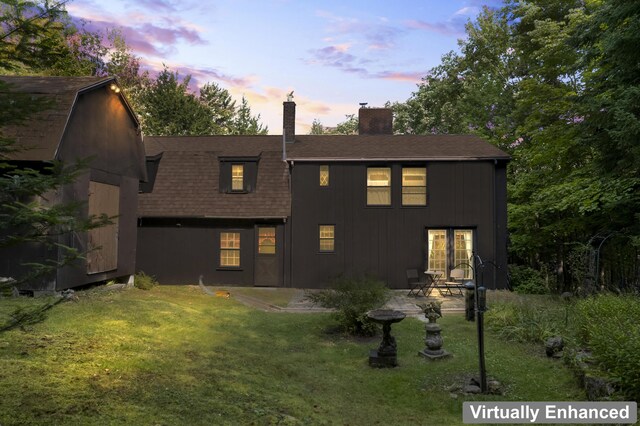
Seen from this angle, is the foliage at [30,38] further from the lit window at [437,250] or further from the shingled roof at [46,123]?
the lit window at [437,250]

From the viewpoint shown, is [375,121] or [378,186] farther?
[375,121]

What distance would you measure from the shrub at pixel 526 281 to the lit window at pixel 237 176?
13.7m

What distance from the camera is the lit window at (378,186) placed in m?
21.0

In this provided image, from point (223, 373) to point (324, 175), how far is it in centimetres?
1414

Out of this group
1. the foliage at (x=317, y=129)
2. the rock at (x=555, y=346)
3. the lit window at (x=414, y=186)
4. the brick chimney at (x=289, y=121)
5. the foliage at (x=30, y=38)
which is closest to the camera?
the foliage at (x=30, y=38)

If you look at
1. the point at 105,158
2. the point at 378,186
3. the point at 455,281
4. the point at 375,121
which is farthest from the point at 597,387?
the point at 375,121

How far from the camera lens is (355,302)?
1190cm

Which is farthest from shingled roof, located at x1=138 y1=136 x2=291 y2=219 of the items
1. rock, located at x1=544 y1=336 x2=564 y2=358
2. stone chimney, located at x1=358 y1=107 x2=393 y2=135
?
rock, located at x1=544 y1=336 x2=564 y2=358

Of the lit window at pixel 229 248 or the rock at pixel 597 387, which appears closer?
the rock at pixel 597 387

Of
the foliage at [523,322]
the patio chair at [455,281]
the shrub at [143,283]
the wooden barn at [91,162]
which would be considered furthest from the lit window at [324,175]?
the foliage at [523,322]

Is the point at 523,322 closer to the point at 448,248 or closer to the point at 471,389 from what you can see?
the point at 471,389

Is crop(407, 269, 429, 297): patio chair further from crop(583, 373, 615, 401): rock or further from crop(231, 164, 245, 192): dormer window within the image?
crop(583, 373, 615, 401): rock

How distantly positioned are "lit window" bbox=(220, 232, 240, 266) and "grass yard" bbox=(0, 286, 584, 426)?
8487 mm

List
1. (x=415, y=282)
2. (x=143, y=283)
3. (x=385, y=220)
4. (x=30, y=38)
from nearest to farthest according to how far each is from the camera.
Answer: (x=30, y=38), (x=143, y=283), (x=415, y=282), (x=385, y=220)
